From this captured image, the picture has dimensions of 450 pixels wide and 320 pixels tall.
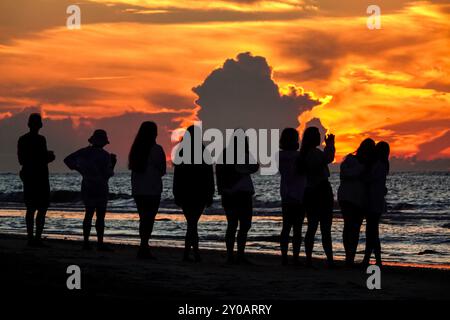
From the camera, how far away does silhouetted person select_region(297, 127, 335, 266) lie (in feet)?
35.9

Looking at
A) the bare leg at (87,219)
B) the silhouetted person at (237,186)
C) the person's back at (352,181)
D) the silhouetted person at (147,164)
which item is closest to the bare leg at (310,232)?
the person's back at (352,181)

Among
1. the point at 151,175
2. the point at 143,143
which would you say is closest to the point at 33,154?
the point at 143,143

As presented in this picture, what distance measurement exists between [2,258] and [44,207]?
9.06 ft

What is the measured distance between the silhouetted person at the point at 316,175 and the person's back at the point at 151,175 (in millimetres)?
2054

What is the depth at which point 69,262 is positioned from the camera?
34.0ft

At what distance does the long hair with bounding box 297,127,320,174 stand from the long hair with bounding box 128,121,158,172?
Result: 216 centimetres

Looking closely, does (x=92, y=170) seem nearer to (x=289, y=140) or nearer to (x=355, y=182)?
(x=289, y=140)

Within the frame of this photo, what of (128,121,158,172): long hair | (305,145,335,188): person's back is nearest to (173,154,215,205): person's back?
(128,121,158,172): long hair

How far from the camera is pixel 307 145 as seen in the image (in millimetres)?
10969

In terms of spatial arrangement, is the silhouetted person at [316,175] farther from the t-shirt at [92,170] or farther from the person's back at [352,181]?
the t-shirt at [92,170]

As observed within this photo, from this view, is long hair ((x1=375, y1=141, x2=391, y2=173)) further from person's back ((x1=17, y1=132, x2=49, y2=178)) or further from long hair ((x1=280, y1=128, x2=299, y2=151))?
person's back ((x1=17, y1=132, x2=49, y2=178))
